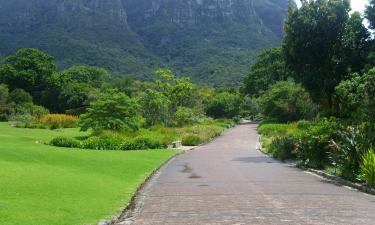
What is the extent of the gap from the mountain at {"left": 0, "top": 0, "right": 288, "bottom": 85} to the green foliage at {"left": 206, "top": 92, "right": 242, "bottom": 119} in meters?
29.1

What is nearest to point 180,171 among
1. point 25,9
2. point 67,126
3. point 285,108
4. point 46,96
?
point 67,126

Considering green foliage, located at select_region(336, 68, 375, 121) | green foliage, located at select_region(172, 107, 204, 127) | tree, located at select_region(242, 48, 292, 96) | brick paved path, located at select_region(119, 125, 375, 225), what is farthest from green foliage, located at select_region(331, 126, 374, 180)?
tree, located at select_region(242, 48, 292, 96)

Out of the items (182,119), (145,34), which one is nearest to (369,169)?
(182,119)

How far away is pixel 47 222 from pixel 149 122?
154 feet

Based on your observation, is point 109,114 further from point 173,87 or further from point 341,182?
point 173,87

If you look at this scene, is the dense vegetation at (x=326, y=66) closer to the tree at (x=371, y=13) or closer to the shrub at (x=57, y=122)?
the tree at (x=371, y=13)

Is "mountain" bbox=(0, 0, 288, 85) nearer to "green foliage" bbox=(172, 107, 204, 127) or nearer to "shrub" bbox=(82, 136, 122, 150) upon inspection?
"green foliage" bbox=(172, 107, 204, 127)

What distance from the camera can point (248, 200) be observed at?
40.7ft

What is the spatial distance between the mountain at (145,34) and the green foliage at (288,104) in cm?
5001

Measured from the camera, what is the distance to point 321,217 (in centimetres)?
990

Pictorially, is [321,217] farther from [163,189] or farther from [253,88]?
[253,88]

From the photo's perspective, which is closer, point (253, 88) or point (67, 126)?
point (67, 126)

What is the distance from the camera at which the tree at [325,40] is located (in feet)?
92.0

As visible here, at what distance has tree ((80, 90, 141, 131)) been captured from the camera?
38.0 meters
